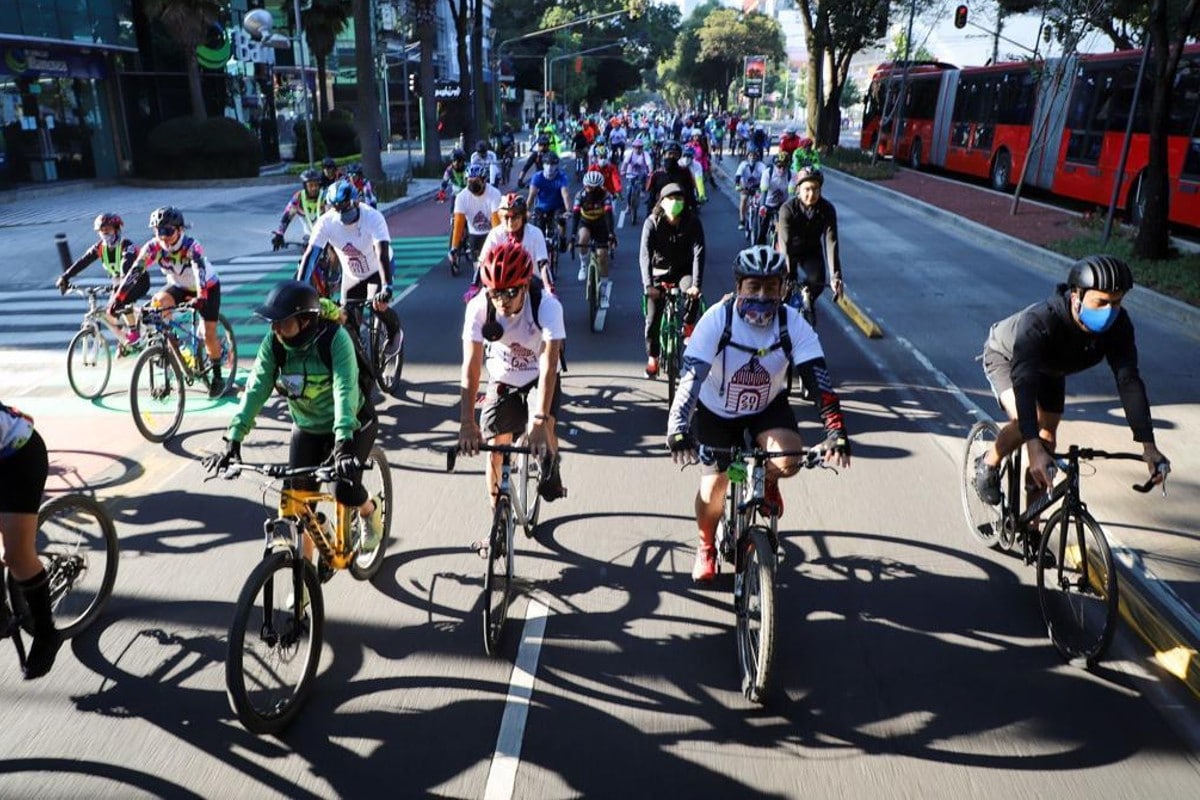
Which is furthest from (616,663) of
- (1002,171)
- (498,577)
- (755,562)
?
(1002,171)

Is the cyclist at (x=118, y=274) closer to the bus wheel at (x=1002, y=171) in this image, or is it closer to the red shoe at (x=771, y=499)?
the red shoe at (x=771, y=499)

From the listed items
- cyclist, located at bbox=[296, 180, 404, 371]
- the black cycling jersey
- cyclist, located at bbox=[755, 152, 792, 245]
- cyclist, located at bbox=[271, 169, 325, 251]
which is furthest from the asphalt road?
cyclist, located at bbox=[755, 152, 792, 245]

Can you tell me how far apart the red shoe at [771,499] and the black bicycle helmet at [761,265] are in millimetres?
1082

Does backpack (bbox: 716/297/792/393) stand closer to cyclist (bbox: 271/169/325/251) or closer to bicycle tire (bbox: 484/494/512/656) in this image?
bicycle tire (bbox: 484/494/512/656)

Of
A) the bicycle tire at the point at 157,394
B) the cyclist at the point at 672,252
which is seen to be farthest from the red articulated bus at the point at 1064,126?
the bicycle tire at the point at 157,394

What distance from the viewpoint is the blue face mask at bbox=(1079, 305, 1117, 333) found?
4.69 m

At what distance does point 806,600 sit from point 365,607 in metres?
2.58

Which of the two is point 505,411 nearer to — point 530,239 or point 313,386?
point 313,386

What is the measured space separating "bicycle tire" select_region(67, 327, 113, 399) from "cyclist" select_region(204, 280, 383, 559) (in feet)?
17.2

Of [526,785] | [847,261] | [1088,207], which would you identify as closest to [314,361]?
[526,785]

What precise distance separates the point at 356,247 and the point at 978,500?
6.33 metres

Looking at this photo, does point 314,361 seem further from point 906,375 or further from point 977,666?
point 906,375

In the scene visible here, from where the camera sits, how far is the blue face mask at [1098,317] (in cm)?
469

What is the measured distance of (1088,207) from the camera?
2384cm
